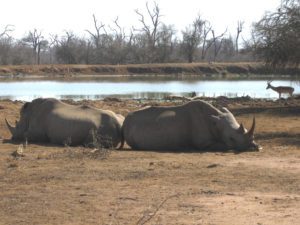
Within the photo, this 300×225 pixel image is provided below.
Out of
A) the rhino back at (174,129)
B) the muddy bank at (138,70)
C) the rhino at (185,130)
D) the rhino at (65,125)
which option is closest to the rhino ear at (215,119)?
the rhino at (185,130)

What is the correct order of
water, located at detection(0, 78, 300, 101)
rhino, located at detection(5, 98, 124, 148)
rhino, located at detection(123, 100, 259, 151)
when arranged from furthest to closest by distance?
water, located at detection(0, 78, 300, 101), rhino, located at detection(5, 98, 124, 148), rhino, located at detection(123, 100, 259, 151)

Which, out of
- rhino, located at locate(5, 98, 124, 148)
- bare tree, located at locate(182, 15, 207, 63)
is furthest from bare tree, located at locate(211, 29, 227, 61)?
rhino, located at locate(5, 98, 124, 148)

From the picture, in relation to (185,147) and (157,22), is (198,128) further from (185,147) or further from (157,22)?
(157,22)

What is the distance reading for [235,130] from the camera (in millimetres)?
13492

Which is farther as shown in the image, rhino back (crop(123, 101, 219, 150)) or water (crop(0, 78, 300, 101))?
water (crop(0, 78, 300, 101))

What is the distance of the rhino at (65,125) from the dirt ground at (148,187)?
93 centimetres

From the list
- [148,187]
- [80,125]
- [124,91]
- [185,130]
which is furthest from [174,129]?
[124,91]

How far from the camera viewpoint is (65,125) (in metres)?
14.2

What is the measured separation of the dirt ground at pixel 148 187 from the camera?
725 cm

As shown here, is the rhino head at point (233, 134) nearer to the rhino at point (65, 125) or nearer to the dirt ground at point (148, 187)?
the dirt ground at point (148, 187)

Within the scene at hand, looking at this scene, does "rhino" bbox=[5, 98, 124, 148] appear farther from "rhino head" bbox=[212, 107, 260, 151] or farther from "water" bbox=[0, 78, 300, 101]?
"water" bbox=[0, 78, 300, 101]

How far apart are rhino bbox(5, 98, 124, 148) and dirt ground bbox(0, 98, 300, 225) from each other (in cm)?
93

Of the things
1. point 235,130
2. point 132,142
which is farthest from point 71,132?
point 235,130

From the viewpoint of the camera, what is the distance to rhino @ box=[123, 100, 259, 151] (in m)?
13.6
